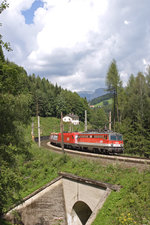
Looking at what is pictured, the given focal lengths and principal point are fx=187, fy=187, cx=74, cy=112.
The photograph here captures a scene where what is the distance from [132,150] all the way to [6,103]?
2572cm

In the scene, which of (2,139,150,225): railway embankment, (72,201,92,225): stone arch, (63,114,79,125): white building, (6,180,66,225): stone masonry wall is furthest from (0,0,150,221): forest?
(63,114,79,125): white building

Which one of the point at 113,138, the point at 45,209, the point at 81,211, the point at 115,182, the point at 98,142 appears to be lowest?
the point at 81,211

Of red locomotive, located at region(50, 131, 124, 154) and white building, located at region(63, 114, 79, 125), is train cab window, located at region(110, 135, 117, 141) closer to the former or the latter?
red locomotive, located at region(50, 131, 124, 154)

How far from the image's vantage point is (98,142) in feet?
83.6

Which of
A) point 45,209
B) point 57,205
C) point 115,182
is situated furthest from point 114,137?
point 45,209

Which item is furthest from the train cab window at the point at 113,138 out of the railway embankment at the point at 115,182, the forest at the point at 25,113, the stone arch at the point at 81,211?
the stone arch at the point at 81,211

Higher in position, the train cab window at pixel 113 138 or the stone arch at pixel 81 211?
the train cab window at pixel 113 138

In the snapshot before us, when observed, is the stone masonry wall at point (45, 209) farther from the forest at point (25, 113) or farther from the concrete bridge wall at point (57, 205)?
the forest at point (25, 113)

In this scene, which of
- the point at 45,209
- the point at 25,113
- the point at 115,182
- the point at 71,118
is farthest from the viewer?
the point at 71,118

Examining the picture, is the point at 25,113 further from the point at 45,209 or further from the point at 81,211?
the point at 81,211

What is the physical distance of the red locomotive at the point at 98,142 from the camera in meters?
23.5

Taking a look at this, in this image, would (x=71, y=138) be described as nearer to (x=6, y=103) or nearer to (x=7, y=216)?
(x=7, y=216)

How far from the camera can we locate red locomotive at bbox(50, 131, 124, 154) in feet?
77.2

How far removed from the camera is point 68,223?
54.0 ft
